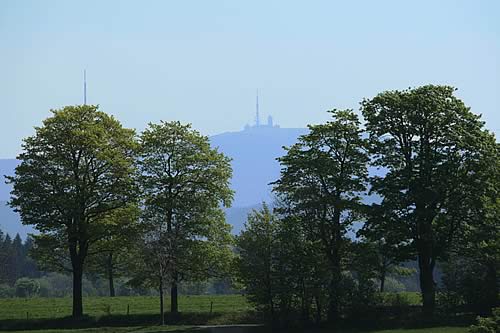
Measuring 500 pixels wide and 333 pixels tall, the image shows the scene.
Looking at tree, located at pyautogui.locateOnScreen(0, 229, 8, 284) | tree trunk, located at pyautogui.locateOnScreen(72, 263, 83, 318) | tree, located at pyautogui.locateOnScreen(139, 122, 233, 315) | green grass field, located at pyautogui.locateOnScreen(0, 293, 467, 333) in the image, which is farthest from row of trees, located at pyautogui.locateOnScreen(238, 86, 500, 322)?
tree, located at pyautogui.locateOnScreen(0, 229, 8, 284)

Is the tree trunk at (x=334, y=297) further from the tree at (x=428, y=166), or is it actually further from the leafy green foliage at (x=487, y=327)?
the leafy green foliage at (x=487, y=327)

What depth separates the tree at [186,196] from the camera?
62656mm

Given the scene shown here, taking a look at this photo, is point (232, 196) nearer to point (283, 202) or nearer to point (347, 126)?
point (283, 202)

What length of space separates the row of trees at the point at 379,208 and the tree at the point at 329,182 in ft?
0.26

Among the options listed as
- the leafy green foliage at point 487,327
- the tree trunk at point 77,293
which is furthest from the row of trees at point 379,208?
the leafy green foliage at point 487,327

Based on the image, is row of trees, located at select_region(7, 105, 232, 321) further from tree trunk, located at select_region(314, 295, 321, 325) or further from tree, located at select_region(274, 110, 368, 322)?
tree trunk, located at select_region(314, 295, 321, 325)

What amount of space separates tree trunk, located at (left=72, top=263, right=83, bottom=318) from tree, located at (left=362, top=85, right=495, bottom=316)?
2416 cm

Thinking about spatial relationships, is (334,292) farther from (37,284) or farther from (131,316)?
(37,284)

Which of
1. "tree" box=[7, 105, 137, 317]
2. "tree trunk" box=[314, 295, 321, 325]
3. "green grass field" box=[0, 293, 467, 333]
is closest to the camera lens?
"tree trunk" box=[314, 295, 321, 325]

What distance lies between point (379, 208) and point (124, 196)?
803 inches

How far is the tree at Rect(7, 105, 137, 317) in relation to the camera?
61438 mm

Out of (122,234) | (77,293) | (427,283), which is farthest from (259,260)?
(77,293)

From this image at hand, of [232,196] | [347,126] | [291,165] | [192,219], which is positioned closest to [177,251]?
[192,219]

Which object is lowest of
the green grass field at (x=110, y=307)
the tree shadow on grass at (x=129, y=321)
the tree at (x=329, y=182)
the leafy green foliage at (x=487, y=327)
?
the tree shadow on grass at (x=129, y=321)
